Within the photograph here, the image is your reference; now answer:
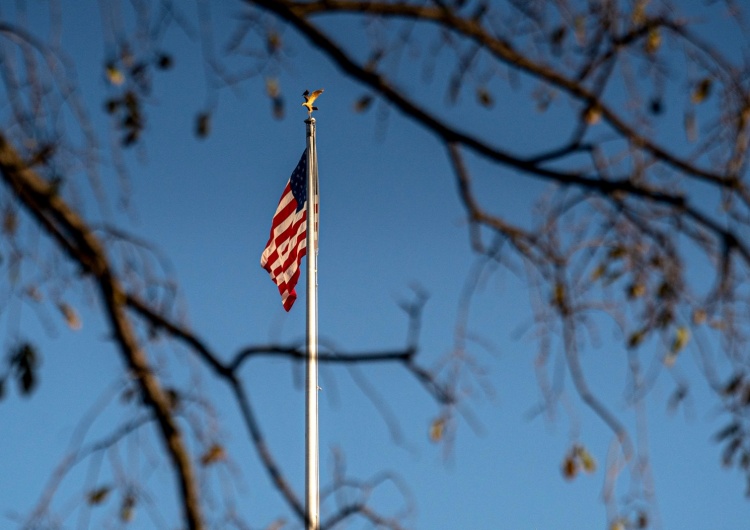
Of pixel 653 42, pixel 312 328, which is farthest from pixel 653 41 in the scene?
pixel 312 328

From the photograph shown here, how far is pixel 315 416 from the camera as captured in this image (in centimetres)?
1208

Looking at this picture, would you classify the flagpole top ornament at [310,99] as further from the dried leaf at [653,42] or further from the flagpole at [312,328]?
the dried leaf at [653,42]

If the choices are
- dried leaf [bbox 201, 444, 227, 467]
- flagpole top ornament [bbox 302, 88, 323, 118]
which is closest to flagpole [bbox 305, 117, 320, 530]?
flagpole top ornament [bbox 302, 88, 323, 118]

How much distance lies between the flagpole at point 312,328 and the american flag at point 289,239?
212mm

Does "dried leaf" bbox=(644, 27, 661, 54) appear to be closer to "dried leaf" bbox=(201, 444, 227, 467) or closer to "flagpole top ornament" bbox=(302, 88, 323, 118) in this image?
"dried leaf" bbox=(201, 444, 227, 467)

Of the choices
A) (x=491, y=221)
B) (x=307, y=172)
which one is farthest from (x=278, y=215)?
(x=491, y=221)

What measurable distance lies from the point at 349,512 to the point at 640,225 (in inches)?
54.2

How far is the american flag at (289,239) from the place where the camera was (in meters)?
12.9

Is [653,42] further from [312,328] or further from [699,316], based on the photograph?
[312,328]

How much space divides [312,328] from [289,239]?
1067 millimetres

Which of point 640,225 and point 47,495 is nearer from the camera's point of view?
point 47,495

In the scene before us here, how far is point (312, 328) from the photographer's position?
12.8 m

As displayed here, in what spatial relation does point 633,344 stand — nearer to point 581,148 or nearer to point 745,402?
point 745,402

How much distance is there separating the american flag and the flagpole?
21cm
